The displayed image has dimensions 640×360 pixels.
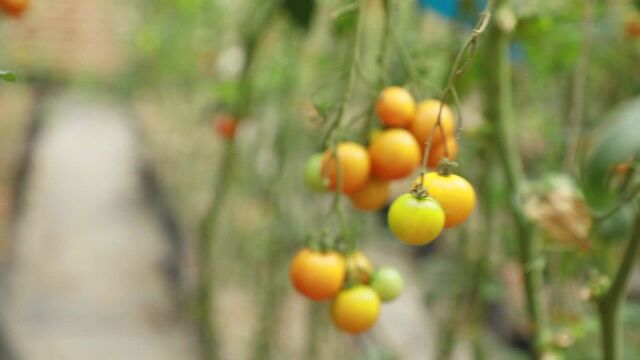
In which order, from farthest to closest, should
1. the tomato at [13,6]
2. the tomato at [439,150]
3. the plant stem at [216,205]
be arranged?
the plant stem at [216,205] → the tomato at [13,6] → the tomato at [439,150]

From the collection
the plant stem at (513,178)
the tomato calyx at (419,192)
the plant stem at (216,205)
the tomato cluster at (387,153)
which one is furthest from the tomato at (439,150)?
the plant stem at (216,205)

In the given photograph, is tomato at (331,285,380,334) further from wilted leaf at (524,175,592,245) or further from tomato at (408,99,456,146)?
wilted leaf at (524,175,592,245)

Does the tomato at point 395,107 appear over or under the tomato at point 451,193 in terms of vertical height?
over

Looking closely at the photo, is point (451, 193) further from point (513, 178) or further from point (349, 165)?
point (513, 178)

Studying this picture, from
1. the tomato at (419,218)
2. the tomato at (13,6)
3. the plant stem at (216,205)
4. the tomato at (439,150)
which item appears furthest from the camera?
the plant stem at (216,205)

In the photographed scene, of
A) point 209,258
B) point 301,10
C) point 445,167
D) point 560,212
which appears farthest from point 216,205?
point 445,167

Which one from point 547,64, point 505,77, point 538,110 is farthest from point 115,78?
point 505,77

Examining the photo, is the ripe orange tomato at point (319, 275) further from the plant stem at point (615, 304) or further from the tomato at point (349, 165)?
the plant stem at point (615, 304)

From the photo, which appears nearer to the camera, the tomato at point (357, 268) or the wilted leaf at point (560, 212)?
the tomato at point (357, 268)
